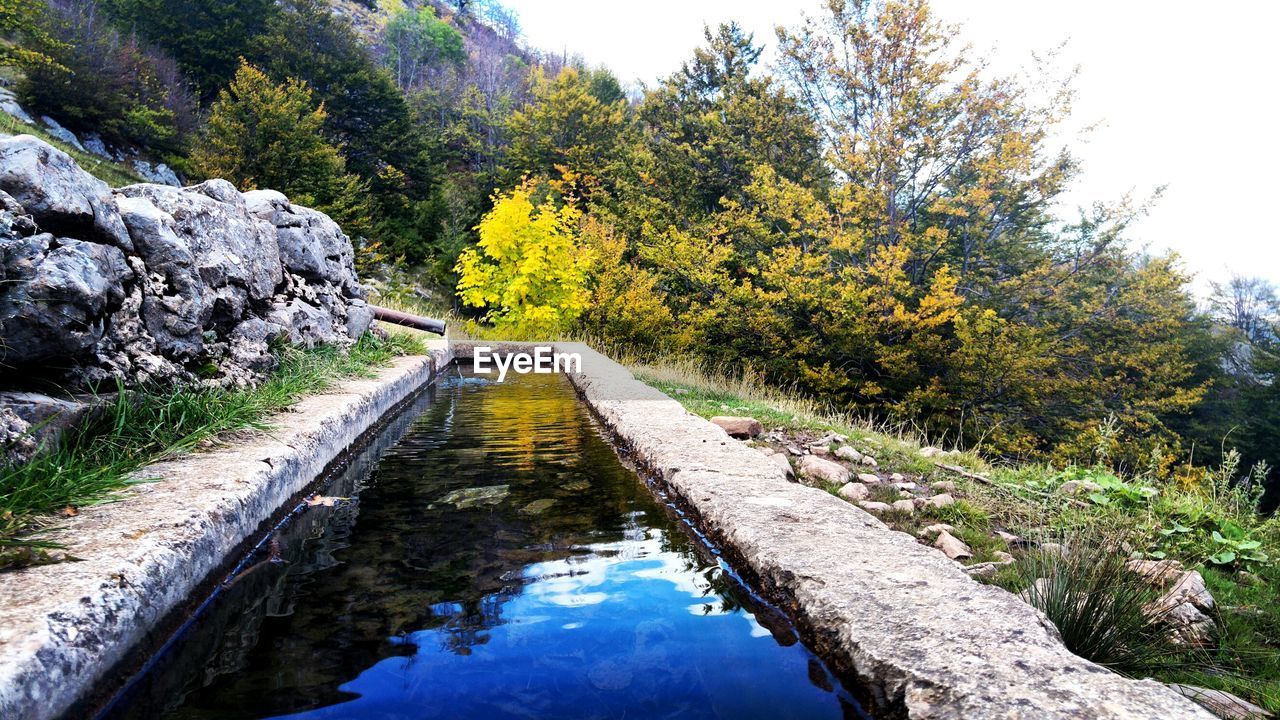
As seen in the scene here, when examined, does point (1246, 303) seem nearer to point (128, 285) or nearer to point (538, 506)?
point (538, 506)

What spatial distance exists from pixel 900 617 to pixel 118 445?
3.62 metres

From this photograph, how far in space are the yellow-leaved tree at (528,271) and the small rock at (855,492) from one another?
10586 millimetres

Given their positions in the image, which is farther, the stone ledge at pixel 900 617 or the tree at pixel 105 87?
the tree at pixel 105 87

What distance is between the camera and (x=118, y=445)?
339cm

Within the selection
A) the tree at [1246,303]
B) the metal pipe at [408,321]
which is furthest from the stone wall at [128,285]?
the tree at [1246,303]

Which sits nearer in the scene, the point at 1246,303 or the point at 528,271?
the point at 528,271

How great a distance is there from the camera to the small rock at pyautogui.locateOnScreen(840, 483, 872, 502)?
13.3 feet

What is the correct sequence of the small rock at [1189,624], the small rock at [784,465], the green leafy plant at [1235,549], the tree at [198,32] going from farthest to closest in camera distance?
the tree at [198,32], the small rock at [784,465], the green leafy plant at [1235,549], the small rock at [1189,624]

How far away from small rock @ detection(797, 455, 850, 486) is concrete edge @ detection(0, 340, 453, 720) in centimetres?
314

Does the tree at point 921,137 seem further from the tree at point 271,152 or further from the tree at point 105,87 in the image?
the tree at point 105,87

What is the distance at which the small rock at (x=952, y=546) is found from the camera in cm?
314

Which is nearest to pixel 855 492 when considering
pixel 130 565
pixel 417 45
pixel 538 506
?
pixel 538 506

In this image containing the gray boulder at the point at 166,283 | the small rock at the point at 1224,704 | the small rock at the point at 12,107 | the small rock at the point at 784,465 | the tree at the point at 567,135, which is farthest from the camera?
the tree at the point at 567,135

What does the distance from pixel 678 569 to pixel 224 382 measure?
374cm
